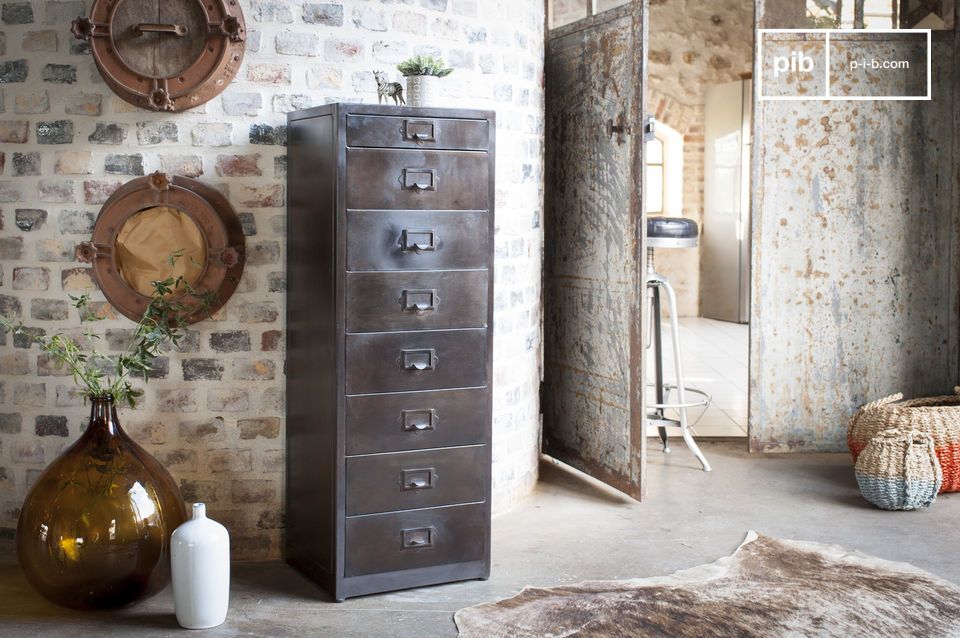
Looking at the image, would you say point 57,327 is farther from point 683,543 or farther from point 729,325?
point 729,325

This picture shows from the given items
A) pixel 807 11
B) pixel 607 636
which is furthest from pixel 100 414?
pixel 807 11

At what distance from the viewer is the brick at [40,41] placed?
354cm

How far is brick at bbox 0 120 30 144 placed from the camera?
3578 millimetres

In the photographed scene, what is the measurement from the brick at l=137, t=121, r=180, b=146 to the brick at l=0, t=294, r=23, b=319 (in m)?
0.70

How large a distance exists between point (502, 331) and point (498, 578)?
1038mm

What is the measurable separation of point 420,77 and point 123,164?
1.05 metres

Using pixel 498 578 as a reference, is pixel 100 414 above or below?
above

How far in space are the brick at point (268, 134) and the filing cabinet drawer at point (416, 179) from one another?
52 cm

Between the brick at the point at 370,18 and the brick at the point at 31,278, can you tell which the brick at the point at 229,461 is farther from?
the brick at the point at 370,18

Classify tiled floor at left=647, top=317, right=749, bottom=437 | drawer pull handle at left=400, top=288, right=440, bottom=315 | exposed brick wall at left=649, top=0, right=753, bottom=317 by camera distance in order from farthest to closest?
exposed brick wall at left=649, top=0, right=753, bottom=317, tiled floor at left=647, top=317, right=749, bottom=437, drawer pull handle at left=400, top=288, right=440, bottom=315

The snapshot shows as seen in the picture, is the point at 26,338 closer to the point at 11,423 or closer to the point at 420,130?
the point at 11,423

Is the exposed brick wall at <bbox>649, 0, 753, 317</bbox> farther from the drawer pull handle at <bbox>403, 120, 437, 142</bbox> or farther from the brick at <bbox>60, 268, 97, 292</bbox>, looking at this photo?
the brick at <bbox>60, 268, 97, 292</bbox>

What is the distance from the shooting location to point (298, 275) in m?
3.56

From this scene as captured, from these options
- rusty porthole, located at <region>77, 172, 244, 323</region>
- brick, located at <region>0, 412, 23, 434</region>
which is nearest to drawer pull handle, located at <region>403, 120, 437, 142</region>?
rusty porthole, located at <region>77, 172, 244, 323</region>
